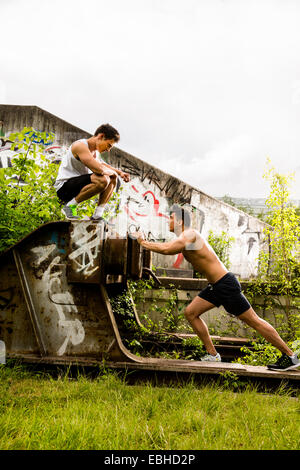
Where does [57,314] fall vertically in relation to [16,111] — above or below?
below

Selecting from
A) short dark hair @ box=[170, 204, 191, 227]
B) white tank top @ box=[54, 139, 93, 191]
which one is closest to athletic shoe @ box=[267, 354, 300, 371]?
short dark hair @ box=[170, 204, 191, 227]

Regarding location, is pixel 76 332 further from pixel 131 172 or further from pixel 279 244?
pixel 131 172

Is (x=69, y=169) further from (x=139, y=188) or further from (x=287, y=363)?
(x=139, y=188)

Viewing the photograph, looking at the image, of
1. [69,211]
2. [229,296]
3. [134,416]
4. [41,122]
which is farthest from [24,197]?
[41,122]

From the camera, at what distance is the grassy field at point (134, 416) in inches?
94.3

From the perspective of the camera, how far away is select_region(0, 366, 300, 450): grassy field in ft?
7.86

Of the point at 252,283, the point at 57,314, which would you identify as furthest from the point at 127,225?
the point at 57,314

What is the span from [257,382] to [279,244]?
12.5 ft

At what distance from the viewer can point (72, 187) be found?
187 inches

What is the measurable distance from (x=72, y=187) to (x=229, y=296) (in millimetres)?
2339

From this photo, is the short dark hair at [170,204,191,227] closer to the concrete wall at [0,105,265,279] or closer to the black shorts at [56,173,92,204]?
the black shorts at [56,173,92,204]

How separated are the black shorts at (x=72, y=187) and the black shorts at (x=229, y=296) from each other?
203 cm

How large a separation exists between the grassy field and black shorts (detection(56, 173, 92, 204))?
211 centimetres
